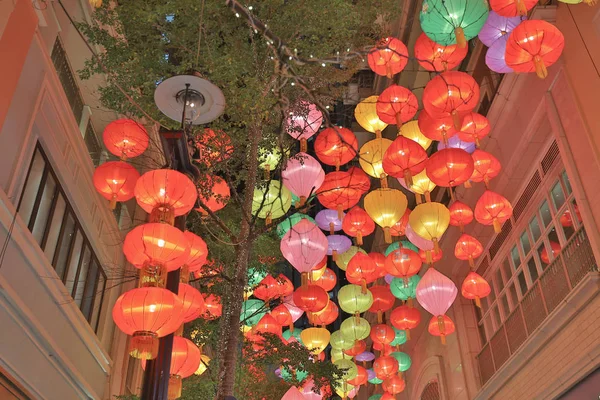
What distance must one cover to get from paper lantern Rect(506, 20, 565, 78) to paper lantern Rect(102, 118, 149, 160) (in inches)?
201

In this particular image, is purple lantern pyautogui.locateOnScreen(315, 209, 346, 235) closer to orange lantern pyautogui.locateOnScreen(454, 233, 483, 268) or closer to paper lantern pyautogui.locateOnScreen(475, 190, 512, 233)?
orange lantern pyautogui.locateOnScreen(454, 233, 483, 268)

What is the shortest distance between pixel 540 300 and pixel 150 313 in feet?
28.2

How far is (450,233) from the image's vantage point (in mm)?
14188

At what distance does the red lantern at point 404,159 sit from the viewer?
8023mm

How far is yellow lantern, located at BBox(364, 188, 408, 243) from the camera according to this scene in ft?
29.1

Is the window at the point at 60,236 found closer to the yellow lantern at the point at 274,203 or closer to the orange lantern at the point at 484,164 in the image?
the yellow lantern at the point at 274,203

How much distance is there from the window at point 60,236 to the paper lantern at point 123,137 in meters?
1.30

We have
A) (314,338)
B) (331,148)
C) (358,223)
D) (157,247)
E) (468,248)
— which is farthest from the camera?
(314,338)

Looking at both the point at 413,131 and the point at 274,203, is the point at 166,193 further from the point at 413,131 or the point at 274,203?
the point at 413,131

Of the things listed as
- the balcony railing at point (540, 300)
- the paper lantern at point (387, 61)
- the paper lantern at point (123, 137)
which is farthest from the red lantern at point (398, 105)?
the paper lantern at point (123, 137)

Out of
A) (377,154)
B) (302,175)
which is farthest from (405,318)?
(302,175)

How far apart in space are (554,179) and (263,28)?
8.60 metres

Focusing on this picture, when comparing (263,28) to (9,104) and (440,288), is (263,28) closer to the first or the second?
(9,104)

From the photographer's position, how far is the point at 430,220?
8664mm
